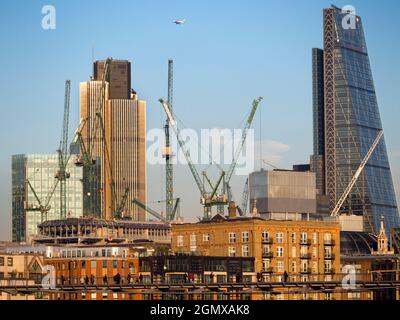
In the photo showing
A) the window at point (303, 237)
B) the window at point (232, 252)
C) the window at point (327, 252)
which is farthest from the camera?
the window at point (327, 252)

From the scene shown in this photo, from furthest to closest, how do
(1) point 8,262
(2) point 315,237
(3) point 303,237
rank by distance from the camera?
(2) point 315,237, (3) point 303,237, (1) point 8,262

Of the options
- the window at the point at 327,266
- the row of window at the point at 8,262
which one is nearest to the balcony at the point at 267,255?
the window at the point at 327,266

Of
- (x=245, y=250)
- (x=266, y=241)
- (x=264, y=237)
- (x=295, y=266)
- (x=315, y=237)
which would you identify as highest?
(x=264, y=237)

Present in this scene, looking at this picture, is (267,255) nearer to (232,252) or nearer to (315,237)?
(232,252)

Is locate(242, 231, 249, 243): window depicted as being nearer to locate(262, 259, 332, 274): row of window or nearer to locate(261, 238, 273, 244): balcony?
locate(261, 238, 273, 244): balcony

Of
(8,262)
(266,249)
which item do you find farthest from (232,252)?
(8,262)

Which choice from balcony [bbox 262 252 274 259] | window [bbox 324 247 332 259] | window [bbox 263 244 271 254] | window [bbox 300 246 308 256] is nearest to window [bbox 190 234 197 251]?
window [bbox 263 244 271 254]

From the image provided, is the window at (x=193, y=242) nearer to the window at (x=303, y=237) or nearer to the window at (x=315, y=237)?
the window at (x=303, y=237)

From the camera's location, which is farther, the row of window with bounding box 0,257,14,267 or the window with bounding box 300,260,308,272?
→ the window with bounding box 300,260,308,272
